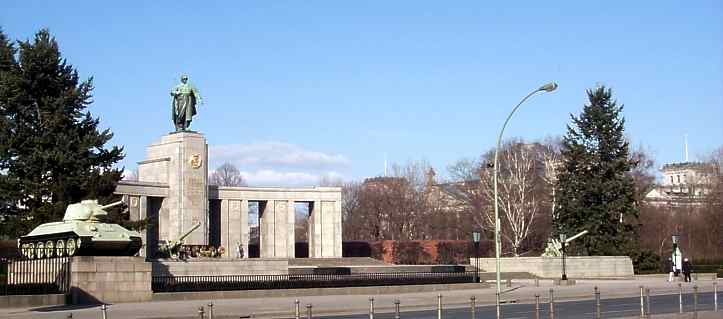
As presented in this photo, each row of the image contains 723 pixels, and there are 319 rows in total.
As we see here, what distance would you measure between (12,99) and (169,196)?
16.3m

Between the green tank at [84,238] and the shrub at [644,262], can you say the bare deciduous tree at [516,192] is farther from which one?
the green tank at [84,238]

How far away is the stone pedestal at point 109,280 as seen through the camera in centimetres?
3253

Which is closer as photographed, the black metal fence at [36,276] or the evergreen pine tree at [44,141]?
the black metal fence at [36,276]

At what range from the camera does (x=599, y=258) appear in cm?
6272

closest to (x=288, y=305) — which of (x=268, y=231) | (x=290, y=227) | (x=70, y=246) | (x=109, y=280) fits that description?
(x=109, y=280)

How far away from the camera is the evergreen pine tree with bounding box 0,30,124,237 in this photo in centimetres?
4894

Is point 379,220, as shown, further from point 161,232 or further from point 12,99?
point 12,99

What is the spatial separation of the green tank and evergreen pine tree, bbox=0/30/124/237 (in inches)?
521

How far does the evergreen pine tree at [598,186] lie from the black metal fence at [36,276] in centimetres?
4276

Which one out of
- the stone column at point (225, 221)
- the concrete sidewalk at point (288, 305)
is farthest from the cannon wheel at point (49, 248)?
the stone column at point (225, 221)

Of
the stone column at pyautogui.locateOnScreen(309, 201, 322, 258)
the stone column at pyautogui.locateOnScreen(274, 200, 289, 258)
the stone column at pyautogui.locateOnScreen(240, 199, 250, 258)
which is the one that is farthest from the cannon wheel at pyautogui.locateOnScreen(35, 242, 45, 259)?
the stone column at pyautogui.locateOnScreen(309, 201, 322, 258)

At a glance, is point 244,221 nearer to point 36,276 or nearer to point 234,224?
point 234,224

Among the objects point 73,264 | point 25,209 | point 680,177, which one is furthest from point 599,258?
point 680,177

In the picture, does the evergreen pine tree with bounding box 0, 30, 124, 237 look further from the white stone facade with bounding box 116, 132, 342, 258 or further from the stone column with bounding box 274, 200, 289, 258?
the stone column with bounding box 274, 200, 289, 258
